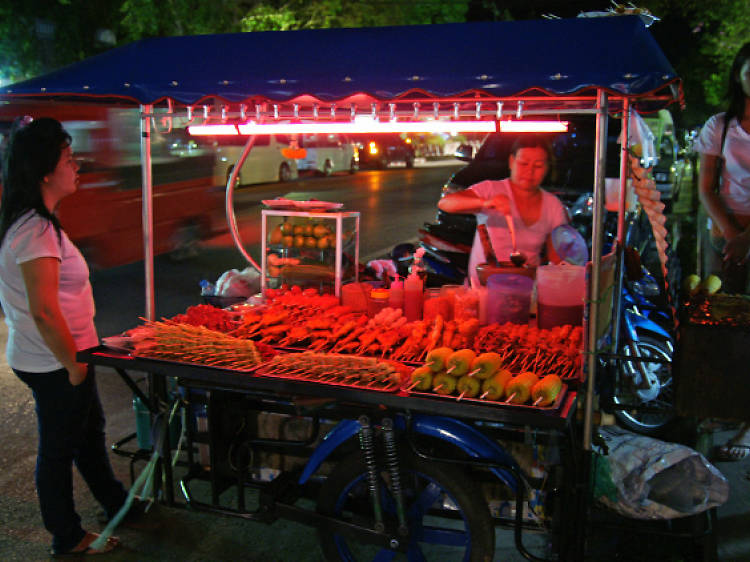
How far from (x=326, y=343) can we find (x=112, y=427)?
2.61 metres

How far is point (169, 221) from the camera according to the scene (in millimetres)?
10664

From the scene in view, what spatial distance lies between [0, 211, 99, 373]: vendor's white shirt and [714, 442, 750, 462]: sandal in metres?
4.15

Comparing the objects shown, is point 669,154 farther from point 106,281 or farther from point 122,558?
point 122,558

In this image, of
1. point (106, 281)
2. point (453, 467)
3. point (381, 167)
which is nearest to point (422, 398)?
point (453, 467)

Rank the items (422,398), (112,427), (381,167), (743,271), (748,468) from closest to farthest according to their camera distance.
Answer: (422,398), (743,271), (748,468), (112,427), (381,167)

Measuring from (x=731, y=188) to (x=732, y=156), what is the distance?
0.22m

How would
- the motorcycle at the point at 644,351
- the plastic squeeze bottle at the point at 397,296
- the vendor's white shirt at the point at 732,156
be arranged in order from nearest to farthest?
the plastic squeeze bottle at the point at 397,296
the vendor's white shirt at the point at 732,156
the motorcycle at the point at 644,351

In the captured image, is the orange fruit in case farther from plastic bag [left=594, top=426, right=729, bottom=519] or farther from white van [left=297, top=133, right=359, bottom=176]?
white van [left=297, top=133, right=359, bottom=176]

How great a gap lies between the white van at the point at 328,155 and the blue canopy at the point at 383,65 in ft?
66.6

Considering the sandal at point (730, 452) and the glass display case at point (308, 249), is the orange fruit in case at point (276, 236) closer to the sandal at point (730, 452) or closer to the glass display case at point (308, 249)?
the glass display case at point (308, 249)

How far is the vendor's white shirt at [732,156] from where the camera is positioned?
4418 millimetres

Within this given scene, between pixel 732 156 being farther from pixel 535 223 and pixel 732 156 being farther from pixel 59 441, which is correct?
pixel 59 441

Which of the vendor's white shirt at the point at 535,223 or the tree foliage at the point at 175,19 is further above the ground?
the tree foliage at the point at 175,19

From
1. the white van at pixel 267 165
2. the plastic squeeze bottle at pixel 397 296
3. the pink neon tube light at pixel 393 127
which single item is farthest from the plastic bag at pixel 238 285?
the white van at pixel 267 165
